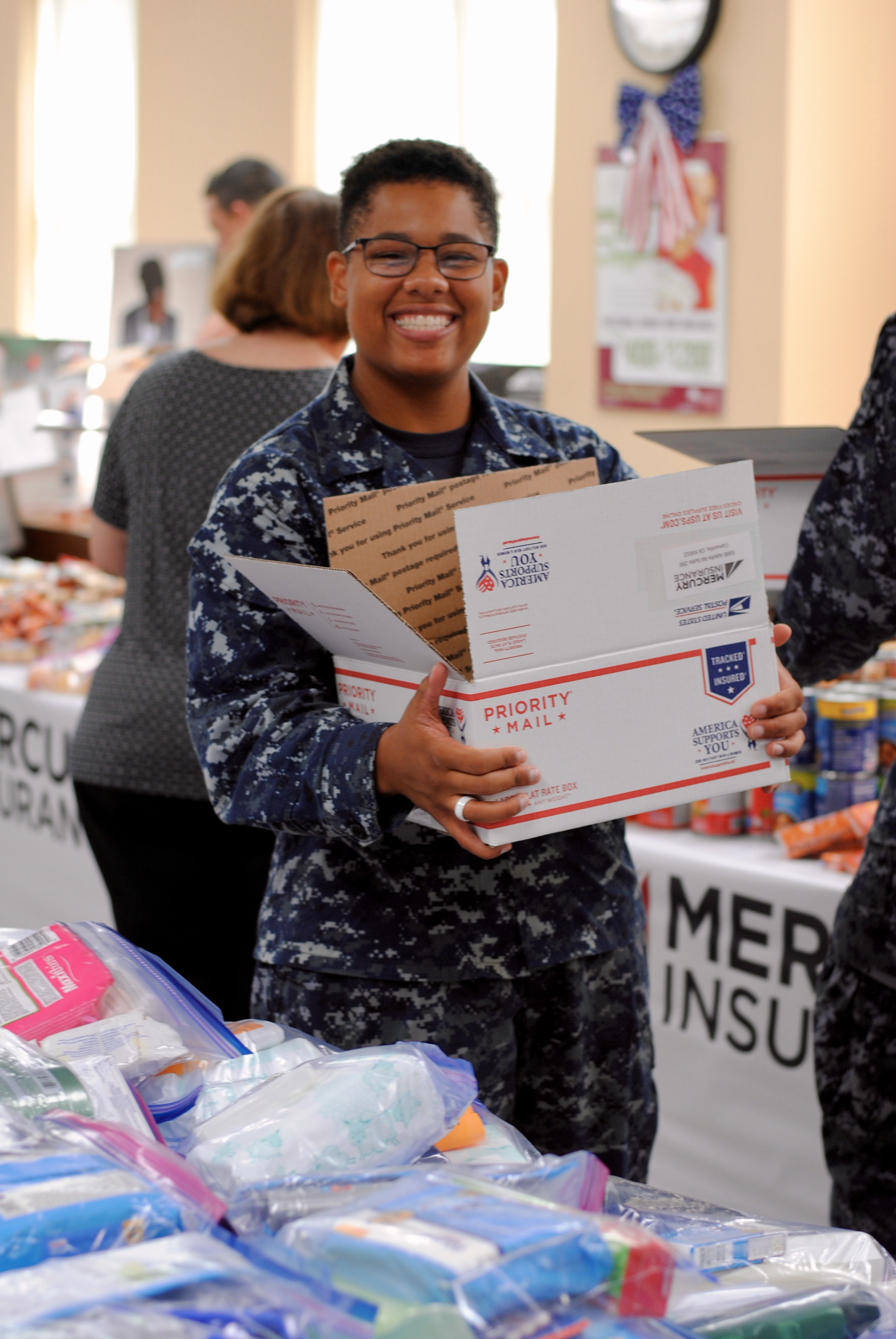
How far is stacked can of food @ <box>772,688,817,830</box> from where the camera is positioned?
2162 mm

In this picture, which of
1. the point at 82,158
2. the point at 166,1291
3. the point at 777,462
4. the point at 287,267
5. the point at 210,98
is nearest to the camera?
the point at 166,1291

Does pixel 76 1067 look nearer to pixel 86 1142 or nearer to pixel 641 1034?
pixel 86 1142

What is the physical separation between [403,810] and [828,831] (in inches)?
40.4

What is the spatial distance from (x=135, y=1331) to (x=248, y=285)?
1686mm

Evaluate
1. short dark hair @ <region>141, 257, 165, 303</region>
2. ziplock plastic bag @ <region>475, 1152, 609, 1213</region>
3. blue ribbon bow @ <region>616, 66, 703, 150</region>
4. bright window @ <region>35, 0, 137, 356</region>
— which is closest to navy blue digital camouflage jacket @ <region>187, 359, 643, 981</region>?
ziplock plastic bag @ <region>475, 1152, 609, 1213</region>

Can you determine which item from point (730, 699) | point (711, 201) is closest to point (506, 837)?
point (730, 699)

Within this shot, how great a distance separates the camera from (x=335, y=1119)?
2.60ft

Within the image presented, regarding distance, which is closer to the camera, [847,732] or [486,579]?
[486,579]

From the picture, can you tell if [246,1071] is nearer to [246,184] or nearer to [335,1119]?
[335,1119]

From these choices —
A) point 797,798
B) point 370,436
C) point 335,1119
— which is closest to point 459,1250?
point 335,1119

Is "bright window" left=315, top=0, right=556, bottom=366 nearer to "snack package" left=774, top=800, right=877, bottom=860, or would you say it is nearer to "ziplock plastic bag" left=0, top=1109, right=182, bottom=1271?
"snack package" left=774, top=800, right=877, bottom=860

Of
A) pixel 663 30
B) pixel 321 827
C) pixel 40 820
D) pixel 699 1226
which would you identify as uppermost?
pixel 663 30

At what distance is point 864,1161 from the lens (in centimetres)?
156

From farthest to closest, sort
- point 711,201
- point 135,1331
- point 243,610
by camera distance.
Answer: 1. point 711,201
2. point 243,610
3. point 135,1331
